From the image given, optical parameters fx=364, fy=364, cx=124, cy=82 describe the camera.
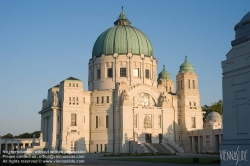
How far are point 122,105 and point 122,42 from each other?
16469 millimetres

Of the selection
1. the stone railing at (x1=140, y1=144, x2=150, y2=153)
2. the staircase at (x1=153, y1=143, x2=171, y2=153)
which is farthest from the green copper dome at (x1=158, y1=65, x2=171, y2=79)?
the stone railing at (x1=140, y1=144, x2=150, y2=153)

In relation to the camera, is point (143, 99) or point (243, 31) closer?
point (243, 31)

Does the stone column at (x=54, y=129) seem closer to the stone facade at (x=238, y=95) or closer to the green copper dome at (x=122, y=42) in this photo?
the green copper dome at (x=122, y=42)

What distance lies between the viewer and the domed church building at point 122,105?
2945 inches

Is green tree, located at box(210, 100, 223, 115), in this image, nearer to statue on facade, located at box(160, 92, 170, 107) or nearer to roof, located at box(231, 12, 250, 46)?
statue on facade, located at box(160, 92, 170, 107)

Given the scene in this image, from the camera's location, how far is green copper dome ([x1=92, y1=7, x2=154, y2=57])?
8406cm

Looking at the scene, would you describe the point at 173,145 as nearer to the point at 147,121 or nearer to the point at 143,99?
the point at 147,121

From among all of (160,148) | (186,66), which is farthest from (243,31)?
(186,66)

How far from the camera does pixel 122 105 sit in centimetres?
7569

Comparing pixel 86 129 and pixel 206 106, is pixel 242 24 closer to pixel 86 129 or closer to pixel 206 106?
pixel 86 129

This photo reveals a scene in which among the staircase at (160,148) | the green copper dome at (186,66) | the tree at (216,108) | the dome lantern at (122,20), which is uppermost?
the dome lantern at (122,20)

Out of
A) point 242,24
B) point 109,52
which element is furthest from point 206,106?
point 242,24

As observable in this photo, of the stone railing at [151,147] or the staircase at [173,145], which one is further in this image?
the staircase at [173,145]

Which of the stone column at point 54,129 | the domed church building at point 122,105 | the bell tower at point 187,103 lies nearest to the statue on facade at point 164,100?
the domed church building at point 122,105
